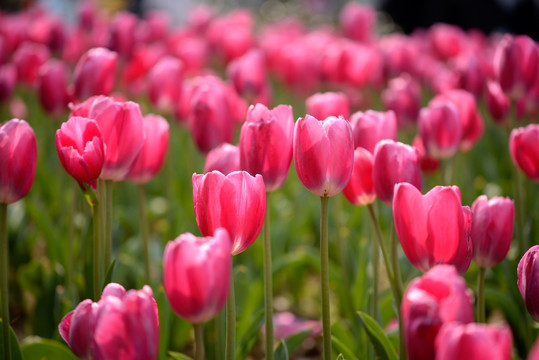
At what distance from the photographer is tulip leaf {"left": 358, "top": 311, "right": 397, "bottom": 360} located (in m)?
1.10

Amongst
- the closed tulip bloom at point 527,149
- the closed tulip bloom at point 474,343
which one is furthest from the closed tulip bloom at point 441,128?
the closed tulip bloom at point 474,343

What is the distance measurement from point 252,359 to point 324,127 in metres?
1.21

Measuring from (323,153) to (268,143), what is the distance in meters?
0.12

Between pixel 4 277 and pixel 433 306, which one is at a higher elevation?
pixel 433 306

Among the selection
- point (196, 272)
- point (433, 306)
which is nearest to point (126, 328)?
point (196, 272)

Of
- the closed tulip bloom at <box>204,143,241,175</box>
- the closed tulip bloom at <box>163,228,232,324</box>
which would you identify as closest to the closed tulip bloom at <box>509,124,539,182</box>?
the closed tulip bloom at <box>204,143,241,175</box>

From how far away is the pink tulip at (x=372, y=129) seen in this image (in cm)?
129

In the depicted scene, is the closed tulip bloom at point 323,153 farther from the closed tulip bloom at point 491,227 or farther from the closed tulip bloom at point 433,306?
the closed tulip bloom at point 433,306

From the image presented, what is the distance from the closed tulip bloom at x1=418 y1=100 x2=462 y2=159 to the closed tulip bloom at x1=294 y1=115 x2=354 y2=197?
63 centimetres

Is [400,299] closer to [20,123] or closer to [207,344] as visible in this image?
[207,344]

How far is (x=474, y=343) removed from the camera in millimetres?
605

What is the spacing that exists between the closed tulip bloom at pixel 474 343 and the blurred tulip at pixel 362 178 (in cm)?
59

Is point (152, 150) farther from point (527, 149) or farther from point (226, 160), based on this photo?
point (527, 149)

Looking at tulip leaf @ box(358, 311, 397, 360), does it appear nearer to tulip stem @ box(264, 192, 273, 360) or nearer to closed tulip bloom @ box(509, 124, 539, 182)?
tulip stem @ box(264, 192, 273, 360)
